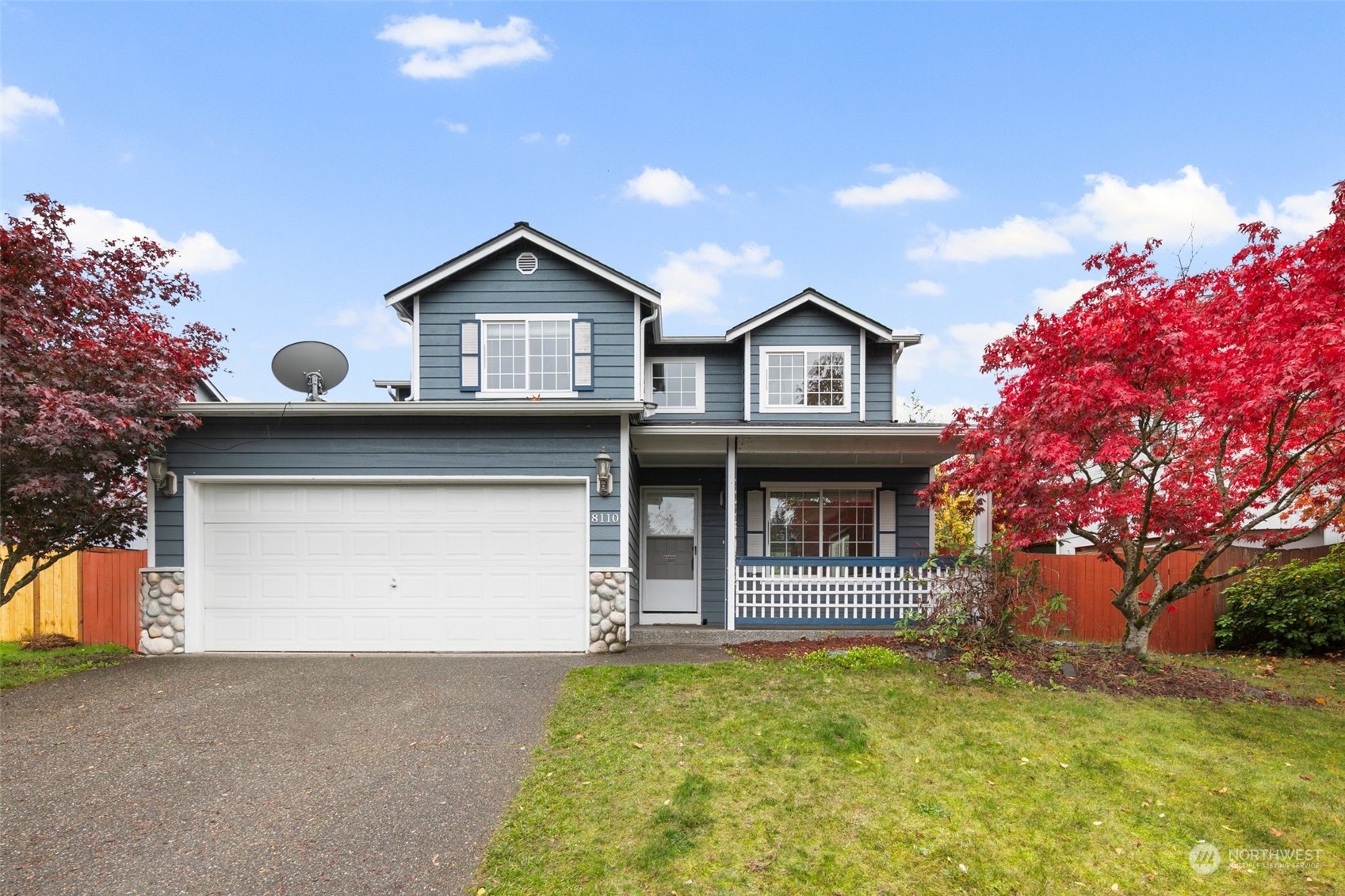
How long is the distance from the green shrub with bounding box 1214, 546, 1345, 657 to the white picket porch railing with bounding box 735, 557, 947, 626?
4.12 metres

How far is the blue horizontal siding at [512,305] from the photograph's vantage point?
31.2ft

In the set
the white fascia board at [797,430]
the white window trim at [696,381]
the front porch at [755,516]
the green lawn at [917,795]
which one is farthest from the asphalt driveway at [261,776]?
A: the white window trim at [696,381]

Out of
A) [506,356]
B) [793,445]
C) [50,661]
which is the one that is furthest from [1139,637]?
[50,661]

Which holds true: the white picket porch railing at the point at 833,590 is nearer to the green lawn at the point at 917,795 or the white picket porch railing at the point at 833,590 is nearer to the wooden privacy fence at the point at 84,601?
the green lawn at the point at 917,795

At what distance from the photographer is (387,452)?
308 inches

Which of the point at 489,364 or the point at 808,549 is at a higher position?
the point at 489,364

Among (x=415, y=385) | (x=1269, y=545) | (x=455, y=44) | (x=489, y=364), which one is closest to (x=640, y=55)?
(x=455, y=44)

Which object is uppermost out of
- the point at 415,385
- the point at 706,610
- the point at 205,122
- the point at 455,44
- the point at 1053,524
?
the point at 455,44

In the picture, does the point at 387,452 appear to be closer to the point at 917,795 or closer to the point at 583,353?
the point at 583,353

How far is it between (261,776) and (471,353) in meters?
6.46

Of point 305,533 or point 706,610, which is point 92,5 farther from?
point 706,610

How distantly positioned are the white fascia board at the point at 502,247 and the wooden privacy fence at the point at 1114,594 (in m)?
6.70

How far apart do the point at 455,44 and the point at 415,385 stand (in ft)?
18.3

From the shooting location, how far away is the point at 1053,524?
642 centimetres
